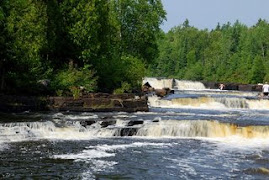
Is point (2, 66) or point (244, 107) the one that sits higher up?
point (2, 66)

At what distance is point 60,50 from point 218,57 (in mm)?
85548

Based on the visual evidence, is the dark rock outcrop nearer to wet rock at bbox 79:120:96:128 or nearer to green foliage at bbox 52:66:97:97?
wet rock at bbox 79:120:96:128

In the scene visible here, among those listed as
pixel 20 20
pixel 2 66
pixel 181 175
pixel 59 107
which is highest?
pixel 20 20

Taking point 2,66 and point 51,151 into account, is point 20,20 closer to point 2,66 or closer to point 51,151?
point 2,66

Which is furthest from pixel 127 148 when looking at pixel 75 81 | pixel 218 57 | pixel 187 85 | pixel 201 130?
pixel 218 57

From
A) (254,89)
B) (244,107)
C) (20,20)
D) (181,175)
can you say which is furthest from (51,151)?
(254,89)

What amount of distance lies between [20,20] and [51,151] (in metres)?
16.5

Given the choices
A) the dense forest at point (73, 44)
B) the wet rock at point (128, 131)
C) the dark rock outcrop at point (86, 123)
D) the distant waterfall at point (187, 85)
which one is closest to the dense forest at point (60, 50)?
the dense forest at point (73, 44)

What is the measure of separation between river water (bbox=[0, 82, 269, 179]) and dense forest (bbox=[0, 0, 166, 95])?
4.34m

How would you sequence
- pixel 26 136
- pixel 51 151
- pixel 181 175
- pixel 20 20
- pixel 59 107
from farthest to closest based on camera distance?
pixel 20 20 < pixel 59 107 < pixel 26 136 < pixel 51 151 < pixel 181 175

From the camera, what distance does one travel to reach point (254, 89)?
230ft

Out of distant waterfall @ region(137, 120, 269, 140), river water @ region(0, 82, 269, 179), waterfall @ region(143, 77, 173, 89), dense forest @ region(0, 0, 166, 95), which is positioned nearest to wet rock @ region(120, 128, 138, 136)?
river water @ region(0, 82, 269, 179)

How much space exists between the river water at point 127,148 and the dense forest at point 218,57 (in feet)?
207

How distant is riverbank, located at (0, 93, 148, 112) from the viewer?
29328mm
